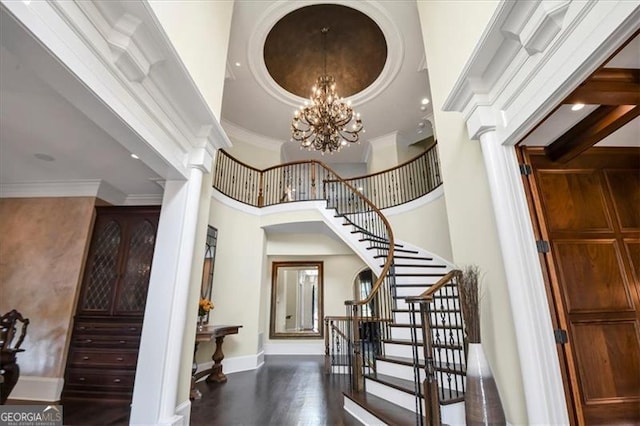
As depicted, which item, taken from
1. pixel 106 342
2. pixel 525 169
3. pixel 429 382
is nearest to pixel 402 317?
pixel 429 382

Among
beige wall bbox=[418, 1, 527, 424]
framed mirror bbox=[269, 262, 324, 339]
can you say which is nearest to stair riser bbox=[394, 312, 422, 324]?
beige wall bbox=[418, 1, 527, 424]

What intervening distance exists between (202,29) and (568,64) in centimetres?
314

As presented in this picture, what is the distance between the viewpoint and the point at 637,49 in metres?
1.64

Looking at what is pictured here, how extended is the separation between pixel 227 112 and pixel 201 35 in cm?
446

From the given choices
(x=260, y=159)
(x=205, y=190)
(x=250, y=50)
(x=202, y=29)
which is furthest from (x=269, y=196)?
(x=202, y=29)

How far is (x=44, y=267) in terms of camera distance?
405 cm

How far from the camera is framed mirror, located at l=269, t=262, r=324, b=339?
23.9 feet

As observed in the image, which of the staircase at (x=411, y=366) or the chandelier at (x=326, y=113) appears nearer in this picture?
the staircase at (x=411, y=366)

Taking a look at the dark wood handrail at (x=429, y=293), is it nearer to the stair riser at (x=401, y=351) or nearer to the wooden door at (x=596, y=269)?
the wooden door at (x=596, y=269)

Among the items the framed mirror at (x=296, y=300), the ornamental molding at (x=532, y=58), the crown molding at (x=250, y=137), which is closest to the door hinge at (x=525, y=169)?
the ornamental molding at (x=532, y=58)

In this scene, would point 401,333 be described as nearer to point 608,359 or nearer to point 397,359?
point 397,359

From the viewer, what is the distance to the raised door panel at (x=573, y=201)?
2260 mm

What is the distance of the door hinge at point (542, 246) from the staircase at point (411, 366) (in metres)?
0.80

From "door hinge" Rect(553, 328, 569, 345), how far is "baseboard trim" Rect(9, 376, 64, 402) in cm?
522
